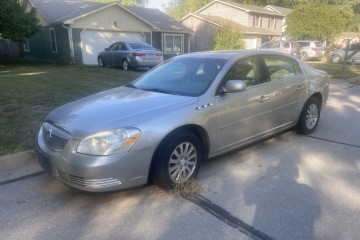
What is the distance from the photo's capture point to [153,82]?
4.82 metres

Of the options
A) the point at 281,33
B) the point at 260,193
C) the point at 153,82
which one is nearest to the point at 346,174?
the point at 260,193

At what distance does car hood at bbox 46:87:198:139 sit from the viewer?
3438 mm

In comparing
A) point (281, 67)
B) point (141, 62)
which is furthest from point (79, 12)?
point (281, 67)

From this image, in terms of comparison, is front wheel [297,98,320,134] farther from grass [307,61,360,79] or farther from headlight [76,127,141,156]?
grass [307,61,360,79]

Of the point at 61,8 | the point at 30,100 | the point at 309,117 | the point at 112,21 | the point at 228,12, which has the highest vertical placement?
the point at 228,12

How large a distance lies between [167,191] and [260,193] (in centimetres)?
106

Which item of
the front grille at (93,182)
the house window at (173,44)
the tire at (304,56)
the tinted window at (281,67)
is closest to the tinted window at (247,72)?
the tinted window at (281,67)

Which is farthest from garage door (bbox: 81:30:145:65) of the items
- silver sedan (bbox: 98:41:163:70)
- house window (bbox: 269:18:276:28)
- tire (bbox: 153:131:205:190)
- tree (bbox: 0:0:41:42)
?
house window (bbox: 269:18:276:28)

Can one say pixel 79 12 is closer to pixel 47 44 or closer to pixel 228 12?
pixel 47 44

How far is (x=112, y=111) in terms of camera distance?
3.74 metres

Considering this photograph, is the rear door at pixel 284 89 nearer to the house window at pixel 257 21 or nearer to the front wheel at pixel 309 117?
the front wheel at pixel 309 117

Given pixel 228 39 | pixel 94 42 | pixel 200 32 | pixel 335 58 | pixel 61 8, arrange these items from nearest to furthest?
pixel 94 42 → pixel 228 39 → pixel 61 8 → pixel 335 58 → pixel 200 32

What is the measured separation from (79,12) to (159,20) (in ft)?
26.9

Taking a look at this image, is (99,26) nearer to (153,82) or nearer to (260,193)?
(153,82)
